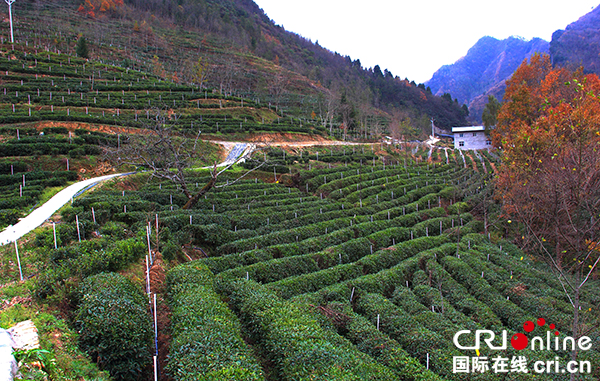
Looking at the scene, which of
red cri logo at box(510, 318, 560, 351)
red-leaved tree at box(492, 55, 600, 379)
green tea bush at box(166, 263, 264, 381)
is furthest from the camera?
red-leaved tree at box(492, 55, 600, 379)

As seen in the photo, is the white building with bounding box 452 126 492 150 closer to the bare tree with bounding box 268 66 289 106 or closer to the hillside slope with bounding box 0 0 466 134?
the hillside slope with bounding box 0 0 466 134

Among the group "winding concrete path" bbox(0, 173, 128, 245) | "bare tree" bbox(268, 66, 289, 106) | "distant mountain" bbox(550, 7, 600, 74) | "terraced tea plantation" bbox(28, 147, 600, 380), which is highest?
"distant mountain" bbox(550, 7, 600, 74)

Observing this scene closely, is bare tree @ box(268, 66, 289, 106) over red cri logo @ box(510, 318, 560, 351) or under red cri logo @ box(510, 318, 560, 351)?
over

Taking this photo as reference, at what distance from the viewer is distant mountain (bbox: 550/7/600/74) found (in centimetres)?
11297

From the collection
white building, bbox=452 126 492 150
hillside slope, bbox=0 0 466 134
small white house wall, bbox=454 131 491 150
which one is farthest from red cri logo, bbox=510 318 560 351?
small white house wall, bbox=454 131 491 150

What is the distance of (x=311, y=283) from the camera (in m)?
13.8

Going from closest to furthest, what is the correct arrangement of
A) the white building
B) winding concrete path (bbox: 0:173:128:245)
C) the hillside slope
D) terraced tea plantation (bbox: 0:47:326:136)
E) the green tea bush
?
the green tea bush → winding concrete path (bbox: 0:173:128:245) → terraced tea plantation (bbox: 0:47:326:136) → the white building → the hillside slope

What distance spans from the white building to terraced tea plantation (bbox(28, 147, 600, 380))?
129ft

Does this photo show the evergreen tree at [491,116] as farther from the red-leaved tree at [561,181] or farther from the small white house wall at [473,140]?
the red-leaved tree at [561,181]

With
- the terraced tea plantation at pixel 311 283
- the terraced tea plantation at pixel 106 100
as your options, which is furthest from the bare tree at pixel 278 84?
the terraced tea plantation at pixel 311 283

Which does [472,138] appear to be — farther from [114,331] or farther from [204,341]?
[114,331]

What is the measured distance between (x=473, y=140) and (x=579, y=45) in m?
111

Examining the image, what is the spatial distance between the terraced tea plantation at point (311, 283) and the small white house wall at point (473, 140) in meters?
39.2

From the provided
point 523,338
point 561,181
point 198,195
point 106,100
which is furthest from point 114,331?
point 106,100
